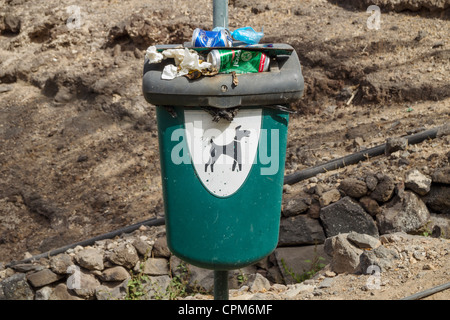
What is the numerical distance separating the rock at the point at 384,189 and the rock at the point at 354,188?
84mm

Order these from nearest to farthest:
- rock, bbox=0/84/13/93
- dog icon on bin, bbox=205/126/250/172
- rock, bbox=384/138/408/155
A: dog icon on bin, bbox=205/126/250/172 < rock, bbox=384/138/408/155 < rock, bbox=0/84/13/93

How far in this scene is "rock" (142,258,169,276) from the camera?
14.7 ft

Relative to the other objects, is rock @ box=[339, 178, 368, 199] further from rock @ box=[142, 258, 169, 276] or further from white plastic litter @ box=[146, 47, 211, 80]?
white plastic litter @ box=[146, 47, 211, 80]

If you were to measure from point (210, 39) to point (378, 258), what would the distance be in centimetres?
177

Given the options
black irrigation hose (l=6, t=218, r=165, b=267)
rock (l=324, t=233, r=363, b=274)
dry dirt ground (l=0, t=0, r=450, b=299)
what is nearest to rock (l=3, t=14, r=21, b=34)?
dry dirt ground (l=0, t=0, r=450, b=299)

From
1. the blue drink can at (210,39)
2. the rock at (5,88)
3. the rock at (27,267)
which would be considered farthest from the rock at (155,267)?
the rock at (5,88)

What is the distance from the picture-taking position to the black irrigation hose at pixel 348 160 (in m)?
4.81

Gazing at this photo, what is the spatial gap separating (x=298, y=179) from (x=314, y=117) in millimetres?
2306

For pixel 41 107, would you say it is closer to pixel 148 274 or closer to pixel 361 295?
pixel 148 274

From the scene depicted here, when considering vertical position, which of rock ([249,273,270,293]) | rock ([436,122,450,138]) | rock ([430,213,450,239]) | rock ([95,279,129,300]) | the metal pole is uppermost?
the metal pole

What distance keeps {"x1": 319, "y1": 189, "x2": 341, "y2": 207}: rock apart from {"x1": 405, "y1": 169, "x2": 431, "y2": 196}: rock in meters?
0.53

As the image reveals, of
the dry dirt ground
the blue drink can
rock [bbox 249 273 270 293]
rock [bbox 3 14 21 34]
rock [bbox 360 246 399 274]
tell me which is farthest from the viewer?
rock [bbox 3 14 21 34]

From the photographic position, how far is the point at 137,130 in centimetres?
742

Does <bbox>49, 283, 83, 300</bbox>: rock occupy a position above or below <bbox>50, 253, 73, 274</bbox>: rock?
below
